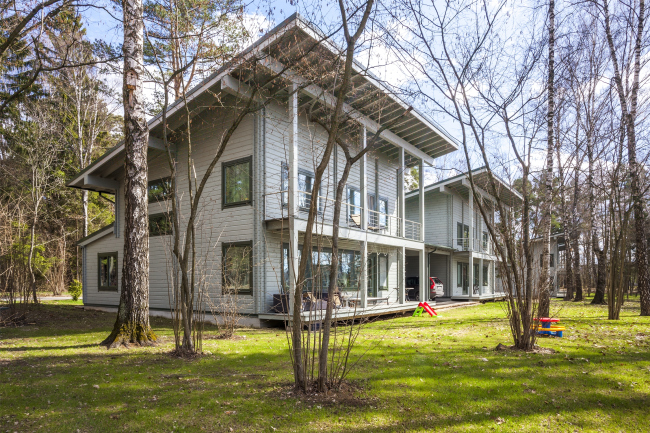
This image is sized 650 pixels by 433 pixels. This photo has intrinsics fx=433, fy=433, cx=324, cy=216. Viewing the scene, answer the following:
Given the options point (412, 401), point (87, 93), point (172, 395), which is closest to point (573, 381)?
point (412, 401)

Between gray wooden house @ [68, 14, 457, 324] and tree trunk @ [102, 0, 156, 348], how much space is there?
1451 mm

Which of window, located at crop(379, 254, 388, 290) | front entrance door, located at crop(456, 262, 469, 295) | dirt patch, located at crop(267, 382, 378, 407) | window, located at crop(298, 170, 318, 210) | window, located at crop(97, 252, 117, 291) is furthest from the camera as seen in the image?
front entrance door, located at crop(456, 262, 469, 295)

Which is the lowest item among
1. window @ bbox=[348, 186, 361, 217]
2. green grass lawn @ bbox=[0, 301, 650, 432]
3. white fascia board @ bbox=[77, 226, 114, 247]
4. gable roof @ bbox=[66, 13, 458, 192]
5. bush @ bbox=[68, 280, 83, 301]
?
bush @ bbox=[68, 280, 83, 301]

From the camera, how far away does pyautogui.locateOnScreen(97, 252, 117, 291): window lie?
17.1 metres

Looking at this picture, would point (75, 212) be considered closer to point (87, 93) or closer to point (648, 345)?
point (87, 93)

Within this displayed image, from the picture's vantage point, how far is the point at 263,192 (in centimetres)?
1260

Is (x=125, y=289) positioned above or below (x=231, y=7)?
below

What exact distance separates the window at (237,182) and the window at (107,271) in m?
6.68

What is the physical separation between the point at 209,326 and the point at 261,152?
5261 millimetres

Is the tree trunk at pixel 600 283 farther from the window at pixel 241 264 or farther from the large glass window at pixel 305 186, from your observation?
the window at pixel 241 264

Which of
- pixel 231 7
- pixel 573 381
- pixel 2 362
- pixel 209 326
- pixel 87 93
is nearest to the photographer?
pixel 573 381

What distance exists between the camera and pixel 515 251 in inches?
331

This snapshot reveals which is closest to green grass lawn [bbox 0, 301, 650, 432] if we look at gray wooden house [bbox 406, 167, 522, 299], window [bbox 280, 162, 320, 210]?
window [bbox 280, 162, 320, 210]

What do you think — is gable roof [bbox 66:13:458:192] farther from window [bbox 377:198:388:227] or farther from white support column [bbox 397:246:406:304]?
white support column [bbox 397:246:406:304]
